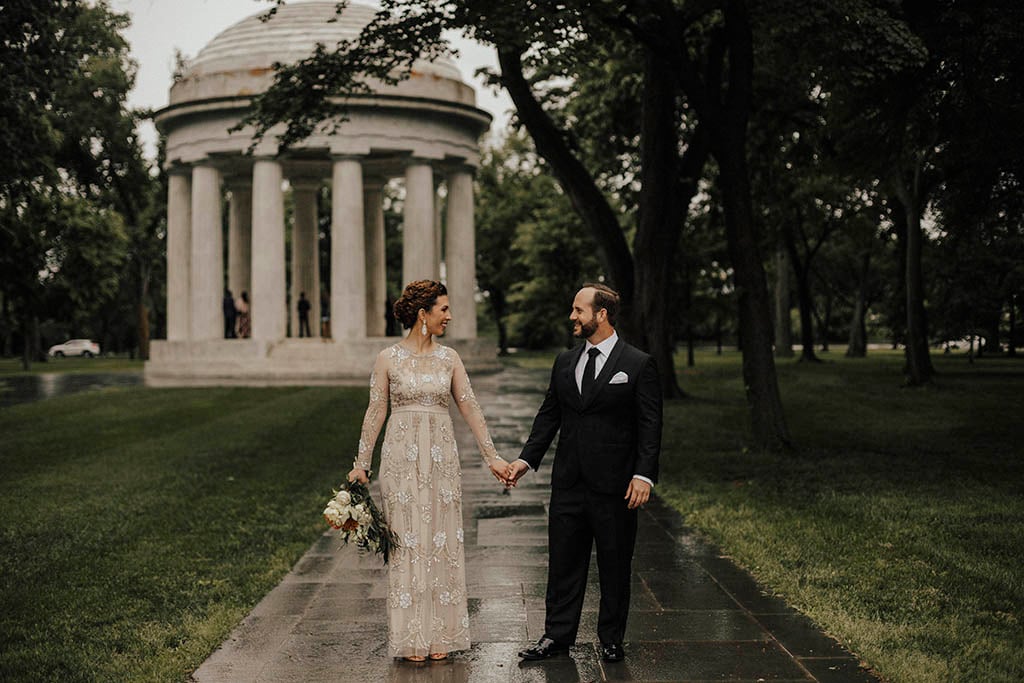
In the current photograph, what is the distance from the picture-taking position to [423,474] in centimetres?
657

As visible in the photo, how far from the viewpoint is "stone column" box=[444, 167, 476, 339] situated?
41.8 meters

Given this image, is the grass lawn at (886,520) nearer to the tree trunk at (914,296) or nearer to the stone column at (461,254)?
the tree trunk at (914,296)

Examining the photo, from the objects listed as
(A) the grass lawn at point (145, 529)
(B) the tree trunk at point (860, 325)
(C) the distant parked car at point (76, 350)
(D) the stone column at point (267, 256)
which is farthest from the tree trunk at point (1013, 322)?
(C) the distant parked car at point (76, 350)

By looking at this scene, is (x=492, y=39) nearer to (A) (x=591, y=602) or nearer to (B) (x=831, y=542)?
(B) (x=831, y=542)

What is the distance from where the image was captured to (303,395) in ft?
96.4

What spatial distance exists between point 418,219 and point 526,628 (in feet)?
110

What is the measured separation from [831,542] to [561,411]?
14.3 ft

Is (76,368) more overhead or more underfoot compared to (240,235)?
more underfoot

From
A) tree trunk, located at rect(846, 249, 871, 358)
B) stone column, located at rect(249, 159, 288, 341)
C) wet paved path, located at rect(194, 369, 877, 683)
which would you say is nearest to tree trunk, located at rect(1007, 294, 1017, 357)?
tree trunk, located at rect(846, 249, 871, 358)

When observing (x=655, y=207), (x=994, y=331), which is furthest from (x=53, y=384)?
(x=994, y=331)

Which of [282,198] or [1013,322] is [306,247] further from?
[1013,322]

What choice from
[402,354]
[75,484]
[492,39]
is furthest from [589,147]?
[402,354]

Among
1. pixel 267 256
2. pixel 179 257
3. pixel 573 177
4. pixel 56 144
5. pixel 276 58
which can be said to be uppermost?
pixel 276 58

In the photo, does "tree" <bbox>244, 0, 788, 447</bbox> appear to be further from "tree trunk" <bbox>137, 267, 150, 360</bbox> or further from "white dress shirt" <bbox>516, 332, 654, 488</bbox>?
"tree trunk" <bbox>137, 267, 150, 360</bbox>
